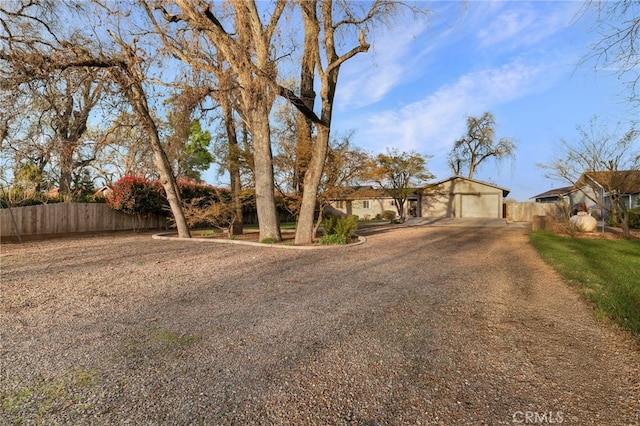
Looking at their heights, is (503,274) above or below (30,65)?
below

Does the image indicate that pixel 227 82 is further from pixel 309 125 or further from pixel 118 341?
pixel 118 341

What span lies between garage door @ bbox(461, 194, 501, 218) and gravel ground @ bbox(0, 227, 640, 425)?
27.3 m

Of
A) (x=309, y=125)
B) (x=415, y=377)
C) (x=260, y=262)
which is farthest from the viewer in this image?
(x=309, y=125)

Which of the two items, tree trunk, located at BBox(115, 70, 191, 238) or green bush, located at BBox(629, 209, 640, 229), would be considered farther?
green bush, located at BBox(629, 209, 640, 229)

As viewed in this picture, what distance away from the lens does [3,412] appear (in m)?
2.06

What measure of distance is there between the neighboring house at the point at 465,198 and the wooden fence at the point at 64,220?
78.7 feet

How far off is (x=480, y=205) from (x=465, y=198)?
138 cm

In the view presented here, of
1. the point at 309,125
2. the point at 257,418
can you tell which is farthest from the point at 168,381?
the point at 309,125

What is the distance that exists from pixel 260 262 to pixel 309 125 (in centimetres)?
730

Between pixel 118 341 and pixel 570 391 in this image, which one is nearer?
pixel 570 391

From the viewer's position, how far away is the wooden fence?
1125 cm

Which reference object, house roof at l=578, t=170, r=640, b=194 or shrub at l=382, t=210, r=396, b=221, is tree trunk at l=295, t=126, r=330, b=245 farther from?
shrub at l=382, t=210, r=396, b=221

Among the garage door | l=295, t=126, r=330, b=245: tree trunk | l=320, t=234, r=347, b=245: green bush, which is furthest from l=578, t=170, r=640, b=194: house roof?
the garage door

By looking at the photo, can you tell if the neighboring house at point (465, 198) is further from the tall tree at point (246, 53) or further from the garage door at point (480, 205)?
the tall tree at point (246, 53)
